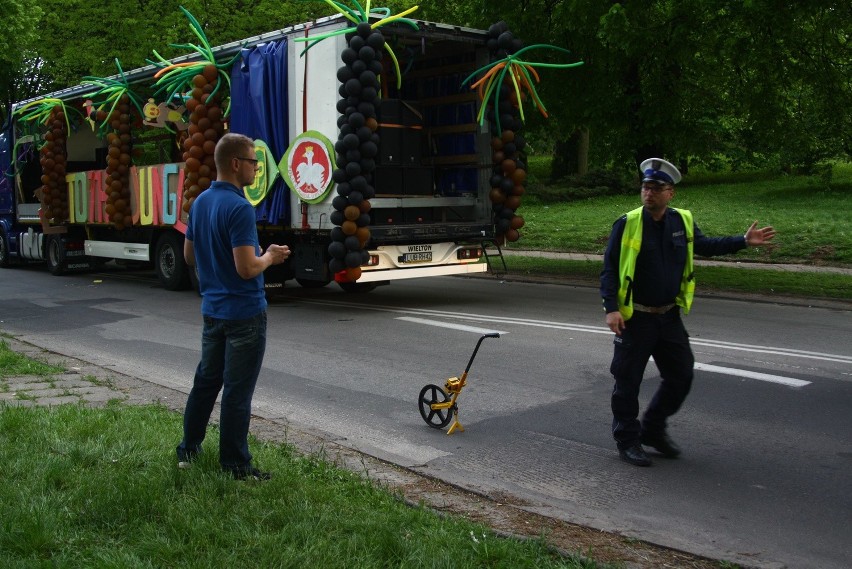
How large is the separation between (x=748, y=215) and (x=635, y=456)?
64.1 ft

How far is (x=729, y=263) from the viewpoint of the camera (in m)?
18.8

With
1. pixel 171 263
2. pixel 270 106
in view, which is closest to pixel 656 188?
pixel 270 106

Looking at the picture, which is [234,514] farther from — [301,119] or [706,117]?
[706,117]

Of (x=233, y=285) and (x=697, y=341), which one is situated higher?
(x=233, y=285)

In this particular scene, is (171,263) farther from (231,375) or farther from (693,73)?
(231,375)

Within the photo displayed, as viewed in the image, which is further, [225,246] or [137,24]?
[137,24]

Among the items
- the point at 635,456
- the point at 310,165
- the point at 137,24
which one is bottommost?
the point at 635,456

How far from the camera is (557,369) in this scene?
904cm

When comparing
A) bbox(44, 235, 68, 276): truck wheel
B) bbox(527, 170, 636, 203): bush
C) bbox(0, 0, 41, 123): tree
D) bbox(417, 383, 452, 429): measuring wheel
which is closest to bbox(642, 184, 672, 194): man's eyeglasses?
bbox(417, 383, 452, 429): measuring wheel

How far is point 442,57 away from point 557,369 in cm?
694

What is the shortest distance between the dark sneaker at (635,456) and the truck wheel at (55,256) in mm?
16396

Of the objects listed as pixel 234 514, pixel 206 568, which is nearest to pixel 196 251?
pixel 234 514

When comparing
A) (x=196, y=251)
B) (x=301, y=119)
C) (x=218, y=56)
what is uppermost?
(x=218, y=56)

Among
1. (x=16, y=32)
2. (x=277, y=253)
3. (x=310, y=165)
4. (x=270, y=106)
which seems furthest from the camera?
(x=16, y=32)
